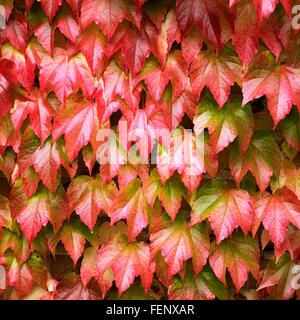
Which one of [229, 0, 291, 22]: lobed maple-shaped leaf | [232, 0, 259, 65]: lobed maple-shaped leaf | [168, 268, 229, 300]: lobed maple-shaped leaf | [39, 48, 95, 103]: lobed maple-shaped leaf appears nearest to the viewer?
[229, 0, 291, 22]: lobed maple-shaped leaf

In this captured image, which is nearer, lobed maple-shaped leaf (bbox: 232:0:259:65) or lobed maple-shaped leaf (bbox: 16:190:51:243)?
lobed maple-shaped leaf (bbox: 232:0:259:65)

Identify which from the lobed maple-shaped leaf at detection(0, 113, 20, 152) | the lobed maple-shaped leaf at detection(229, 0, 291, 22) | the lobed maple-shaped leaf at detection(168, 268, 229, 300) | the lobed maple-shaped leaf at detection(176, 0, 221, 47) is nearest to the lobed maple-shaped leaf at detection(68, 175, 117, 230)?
the lobed maple-shaped leaf at detection(0, 113, 20, 152)

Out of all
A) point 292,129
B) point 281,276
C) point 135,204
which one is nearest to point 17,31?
point 135,204

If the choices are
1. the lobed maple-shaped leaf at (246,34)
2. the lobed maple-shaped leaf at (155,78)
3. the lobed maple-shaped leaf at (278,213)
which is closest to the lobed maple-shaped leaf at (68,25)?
the lobed maple-shaped leaf at (155,78)

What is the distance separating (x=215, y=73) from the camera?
159 cm

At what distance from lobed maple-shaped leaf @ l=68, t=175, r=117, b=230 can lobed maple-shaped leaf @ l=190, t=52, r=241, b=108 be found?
413 mm

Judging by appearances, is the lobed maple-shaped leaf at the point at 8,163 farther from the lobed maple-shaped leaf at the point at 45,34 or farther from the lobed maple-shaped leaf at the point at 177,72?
the lobed maple-shaped leaf at the point at 177,72

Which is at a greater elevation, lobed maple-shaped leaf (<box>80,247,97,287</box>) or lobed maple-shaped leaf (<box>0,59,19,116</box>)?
lobed maple-shaped leaf (<box>0,59,19,116</box>)

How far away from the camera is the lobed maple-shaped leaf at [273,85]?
5.05ft

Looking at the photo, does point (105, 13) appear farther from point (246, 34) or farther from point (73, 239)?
point (73, 239)

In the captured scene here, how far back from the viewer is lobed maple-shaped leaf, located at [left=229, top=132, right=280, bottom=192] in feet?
5.36

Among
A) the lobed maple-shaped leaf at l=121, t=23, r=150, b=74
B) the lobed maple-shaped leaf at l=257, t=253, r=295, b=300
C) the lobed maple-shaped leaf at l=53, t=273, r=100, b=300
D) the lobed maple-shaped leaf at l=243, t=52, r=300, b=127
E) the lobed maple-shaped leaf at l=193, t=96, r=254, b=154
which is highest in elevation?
the lobed maple-shaped leaf at l=121, t=23, r=150, b=74

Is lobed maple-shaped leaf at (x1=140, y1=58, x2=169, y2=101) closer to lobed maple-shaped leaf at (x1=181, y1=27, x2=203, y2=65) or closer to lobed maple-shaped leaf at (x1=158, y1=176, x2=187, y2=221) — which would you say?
lobed maple-shaped leaf at (x1=181, y1=27, x2=203, y2=65)

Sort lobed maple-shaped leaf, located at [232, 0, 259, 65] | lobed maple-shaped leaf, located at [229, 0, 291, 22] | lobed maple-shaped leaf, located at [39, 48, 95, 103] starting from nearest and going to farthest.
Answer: lobed maple-shaped leaf, located at [229, 0, 291, 22] < lobed maple-shaped leaf, located at [232, 0, 259, 65] < lobed maple-shaped leaf, located at [39, 48, 95, 103]
